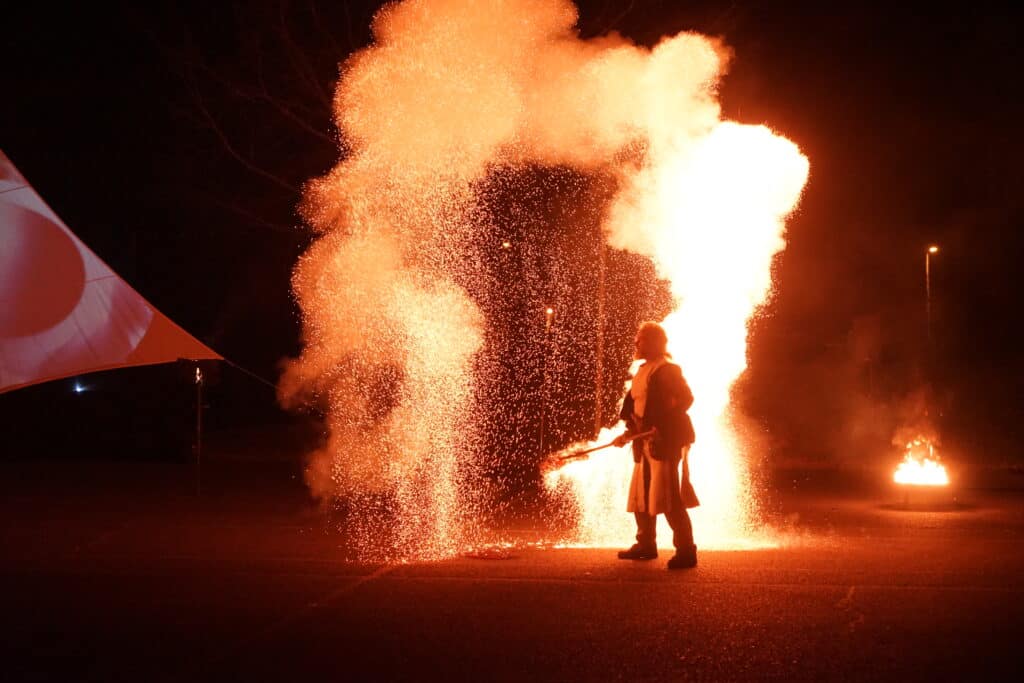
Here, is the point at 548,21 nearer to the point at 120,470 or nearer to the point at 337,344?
the point at 337,344

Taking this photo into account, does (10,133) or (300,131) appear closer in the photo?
(10,133)

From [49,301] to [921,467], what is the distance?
10.3 meters

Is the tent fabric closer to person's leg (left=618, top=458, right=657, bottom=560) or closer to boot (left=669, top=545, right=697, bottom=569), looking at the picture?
person's leg (left=618, top=458, right=657, bottom=560)

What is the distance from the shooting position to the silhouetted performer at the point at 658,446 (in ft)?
29.0

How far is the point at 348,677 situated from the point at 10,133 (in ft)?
Result: 59.6

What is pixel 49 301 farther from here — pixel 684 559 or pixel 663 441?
pixel 684 559

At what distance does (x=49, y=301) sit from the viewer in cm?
1209

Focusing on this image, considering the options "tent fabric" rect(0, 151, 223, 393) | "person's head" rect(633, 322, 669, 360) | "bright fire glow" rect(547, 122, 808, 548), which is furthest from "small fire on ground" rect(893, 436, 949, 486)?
"tent fabric" rect(0, 151, 223, 393)

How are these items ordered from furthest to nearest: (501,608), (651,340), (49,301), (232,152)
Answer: (232,152) < (49,301) < (651,340) < (501,608)

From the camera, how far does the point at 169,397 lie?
92.8 ft

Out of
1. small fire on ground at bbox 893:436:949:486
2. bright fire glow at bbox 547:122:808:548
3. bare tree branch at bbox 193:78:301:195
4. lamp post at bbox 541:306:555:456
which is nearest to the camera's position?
bright fire glow at bbox 547:122:808:548

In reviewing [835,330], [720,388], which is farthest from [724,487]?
[835,330]

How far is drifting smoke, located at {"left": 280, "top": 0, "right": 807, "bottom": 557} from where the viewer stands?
40.7 feet

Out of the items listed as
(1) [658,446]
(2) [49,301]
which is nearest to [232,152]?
(2) [49,301]
